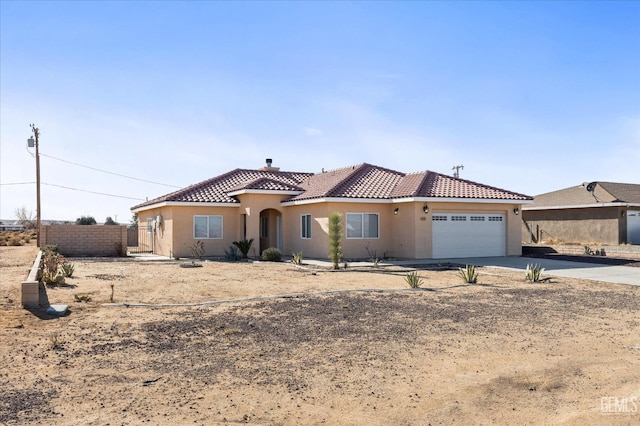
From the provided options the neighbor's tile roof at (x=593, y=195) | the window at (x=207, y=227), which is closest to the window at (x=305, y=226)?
the window at (x=207, y=227)

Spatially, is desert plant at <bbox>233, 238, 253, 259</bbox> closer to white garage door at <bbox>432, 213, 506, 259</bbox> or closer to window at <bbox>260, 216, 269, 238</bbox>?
window at <bbox>260, 216, 269, 238</bbox>

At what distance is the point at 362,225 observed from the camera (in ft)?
83.7

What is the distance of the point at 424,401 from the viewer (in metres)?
5.89

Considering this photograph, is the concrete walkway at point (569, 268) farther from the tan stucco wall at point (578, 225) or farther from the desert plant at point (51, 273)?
the tan stucco wall at point (578, 225)

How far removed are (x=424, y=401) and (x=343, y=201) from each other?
18775mm

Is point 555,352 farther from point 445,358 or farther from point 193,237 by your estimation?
point 193,237

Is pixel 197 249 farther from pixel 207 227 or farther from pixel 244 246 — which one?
pixel 244 246

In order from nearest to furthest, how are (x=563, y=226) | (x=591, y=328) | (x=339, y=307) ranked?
(x=591, y=328), (x=339, y=307), (x=563, y=226)

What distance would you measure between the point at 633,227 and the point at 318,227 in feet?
77.2

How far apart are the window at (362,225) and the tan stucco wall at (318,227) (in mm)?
213

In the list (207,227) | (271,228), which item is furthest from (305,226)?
(207,227)

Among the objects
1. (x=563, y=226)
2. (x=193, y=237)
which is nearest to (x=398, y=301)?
(x=193, y=237)

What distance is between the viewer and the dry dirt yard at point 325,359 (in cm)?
560

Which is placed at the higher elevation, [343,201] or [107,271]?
[343,201]
